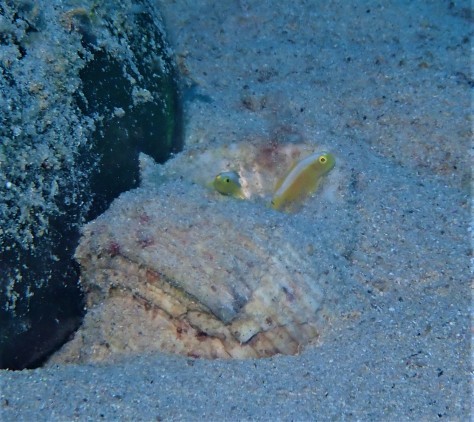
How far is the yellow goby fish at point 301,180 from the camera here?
3.12 meters

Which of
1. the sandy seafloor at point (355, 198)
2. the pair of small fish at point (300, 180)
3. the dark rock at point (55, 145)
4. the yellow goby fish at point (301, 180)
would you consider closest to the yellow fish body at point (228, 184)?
the pair of small fish at point (300, 180)

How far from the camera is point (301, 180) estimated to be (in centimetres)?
311

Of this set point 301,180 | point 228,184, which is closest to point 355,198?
point 301,180

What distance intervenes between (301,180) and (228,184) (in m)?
0.48

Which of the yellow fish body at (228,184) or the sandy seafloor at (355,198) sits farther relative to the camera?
the yellow fish body at (228,184)

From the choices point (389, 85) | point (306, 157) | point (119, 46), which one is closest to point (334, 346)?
point (306, 157)

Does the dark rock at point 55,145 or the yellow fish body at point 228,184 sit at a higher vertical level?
the dark rock at point 55,145

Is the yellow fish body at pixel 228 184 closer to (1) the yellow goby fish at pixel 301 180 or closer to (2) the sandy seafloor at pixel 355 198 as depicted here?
(1) the yellow goby fish at pixel 301 180

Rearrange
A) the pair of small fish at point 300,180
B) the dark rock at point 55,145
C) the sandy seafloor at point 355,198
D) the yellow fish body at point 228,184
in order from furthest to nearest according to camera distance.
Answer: the pair of small fish at point 300,180 < the yellow fish body at point 228,184 < the dark rock at point 55,145 < the sandy seafloor at point 355,198

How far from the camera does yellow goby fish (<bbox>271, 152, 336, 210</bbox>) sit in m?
3.12

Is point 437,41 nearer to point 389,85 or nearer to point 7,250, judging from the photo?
point 389,85

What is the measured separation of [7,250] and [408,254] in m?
2.16

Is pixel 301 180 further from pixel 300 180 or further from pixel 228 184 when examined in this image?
pixel 228 184

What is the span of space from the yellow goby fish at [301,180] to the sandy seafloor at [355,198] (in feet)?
0.43
